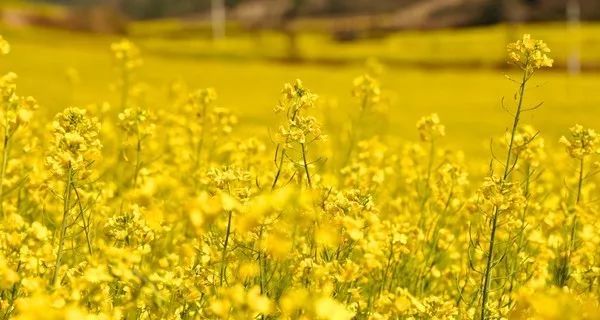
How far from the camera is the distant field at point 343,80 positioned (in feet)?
62.2

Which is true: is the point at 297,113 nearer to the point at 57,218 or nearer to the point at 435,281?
the point at 435,281

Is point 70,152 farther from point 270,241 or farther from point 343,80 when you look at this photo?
point 343,80

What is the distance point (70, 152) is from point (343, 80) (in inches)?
980

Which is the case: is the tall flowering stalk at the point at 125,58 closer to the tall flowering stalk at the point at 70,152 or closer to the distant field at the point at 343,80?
the distant field at the point at 343,80

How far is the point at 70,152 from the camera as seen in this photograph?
2.79 m

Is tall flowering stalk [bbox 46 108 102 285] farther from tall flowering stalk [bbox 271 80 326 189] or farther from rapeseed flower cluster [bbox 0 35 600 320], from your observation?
tall flowering stalk [bbox 271 80 326 189]

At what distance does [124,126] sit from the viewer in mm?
4137

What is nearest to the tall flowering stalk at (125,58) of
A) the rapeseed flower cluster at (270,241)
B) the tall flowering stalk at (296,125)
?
the rapeseed flower cluster at (270,241)

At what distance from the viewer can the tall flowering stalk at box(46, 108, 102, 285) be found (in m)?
2.76

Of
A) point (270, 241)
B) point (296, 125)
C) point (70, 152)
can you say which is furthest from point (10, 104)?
point (270, 241)

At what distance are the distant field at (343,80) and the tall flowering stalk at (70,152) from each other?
22.8ft

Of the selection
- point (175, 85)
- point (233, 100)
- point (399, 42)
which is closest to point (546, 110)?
point (233, 100)

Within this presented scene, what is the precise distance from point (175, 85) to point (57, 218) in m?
3.84

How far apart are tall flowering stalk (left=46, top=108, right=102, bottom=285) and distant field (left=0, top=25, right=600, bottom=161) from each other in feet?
22.8
